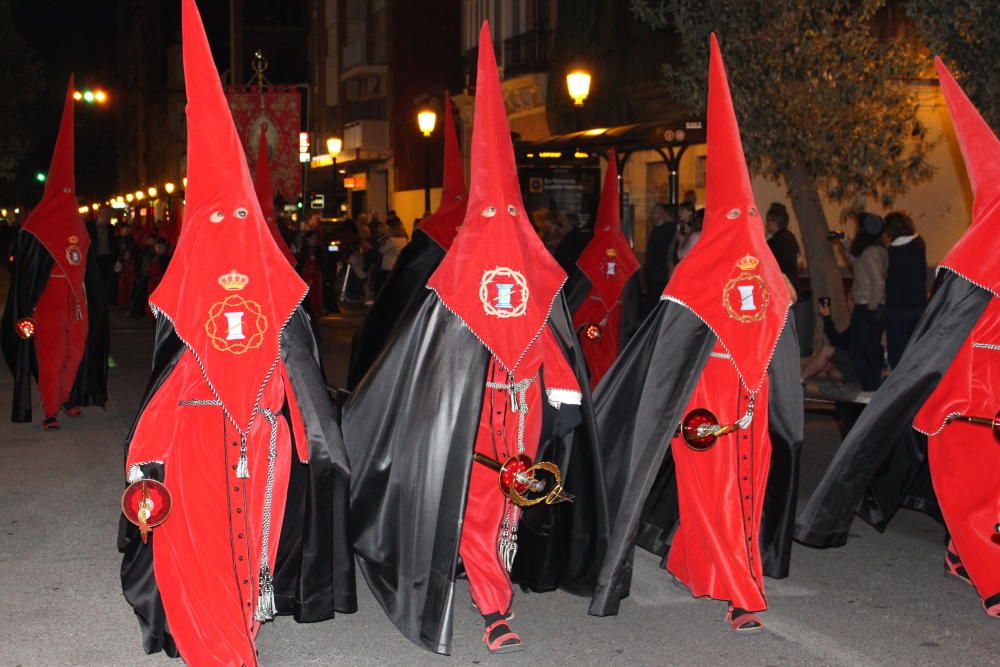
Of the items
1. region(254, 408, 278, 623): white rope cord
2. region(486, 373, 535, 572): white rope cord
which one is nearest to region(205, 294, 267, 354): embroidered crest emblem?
region(254, 408, 278, 623): white rope cord

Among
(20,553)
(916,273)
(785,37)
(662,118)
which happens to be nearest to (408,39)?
(662,118)

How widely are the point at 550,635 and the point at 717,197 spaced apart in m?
2.20

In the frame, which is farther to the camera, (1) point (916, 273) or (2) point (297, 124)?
(2) point (297, 124)

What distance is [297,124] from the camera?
2752 centimetres

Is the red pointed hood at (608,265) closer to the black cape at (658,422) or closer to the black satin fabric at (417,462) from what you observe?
the black cape at (658,422)

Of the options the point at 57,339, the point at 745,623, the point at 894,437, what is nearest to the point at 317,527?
the point at 745,623

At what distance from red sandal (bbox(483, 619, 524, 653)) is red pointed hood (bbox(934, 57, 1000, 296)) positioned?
108 inches

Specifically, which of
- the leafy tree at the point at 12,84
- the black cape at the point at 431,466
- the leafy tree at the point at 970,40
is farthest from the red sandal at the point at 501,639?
the leafy tree at the point at 12,84

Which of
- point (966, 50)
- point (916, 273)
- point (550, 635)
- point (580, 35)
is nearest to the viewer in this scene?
point (550, 635)

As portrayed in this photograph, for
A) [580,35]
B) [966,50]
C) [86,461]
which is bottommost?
[86,461]

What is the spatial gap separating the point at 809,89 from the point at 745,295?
9176 millimetres

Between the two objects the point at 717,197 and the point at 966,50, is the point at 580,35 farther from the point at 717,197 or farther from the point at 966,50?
the point at 717,197

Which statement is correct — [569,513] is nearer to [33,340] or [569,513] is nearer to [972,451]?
[972,451]

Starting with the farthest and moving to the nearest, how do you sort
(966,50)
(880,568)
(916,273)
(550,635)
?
(916,273) < (966,50) < (880,568) < (550,635)
